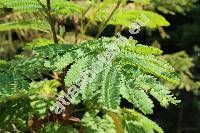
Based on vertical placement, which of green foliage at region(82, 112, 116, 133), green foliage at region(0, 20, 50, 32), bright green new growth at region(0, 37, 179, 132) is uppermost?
bright green new growth at region(0, 37, 179, 132)

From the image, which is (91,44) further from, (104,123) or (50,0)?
(104,123)

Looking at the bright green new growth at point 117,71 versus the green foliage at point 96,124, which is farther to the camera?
the green foliage at point 96,124

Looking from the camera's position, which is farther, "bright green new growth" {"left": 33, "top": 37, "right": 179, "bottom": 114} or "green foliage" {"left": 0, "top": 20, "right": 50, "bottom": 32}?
"green foliage" {"left": 0, "top": 20, "right": 50, "bottom": 32}

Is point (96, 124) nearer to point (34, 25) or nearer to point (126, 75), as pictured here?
point (34, 25)

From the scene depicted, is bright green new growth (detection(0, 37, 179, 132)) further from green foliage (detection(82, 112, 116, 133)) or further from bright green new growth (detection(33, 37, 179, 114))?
green foliage (detection(82, 112, 116, 133))

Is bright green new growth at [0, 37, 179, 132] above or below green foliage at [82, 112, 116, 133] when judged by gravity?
above

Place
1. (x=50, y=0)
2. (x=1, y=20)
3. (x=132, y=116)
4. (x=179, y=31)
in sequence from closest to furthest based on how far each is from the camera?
(x=50, y=0) < (x=132, y=116) < (x=1, y=20) < (x=179, y=31)

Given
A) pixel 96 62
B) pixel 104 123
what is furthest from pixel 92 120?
pixel 96 62

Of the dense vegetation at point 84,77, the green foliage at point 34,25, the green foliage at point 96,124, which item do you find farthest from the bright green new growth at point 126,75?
the green foliage at point 96,124

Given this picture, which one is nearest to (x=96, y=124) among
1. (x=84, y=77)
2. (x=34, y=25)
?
(x=34, y=25)

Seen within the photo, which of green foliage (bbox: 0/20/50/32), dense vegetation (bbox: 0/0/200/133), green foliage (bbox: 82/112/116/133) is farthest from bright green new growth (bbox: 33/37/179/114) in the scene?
green foliage (bbox: 82/112/116/133)

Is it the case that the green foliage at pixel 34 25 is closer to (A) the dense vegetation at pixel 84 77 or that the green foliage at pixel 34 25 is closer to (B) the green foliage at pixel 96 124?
(A) the dense vegetation at pixel 84 77
